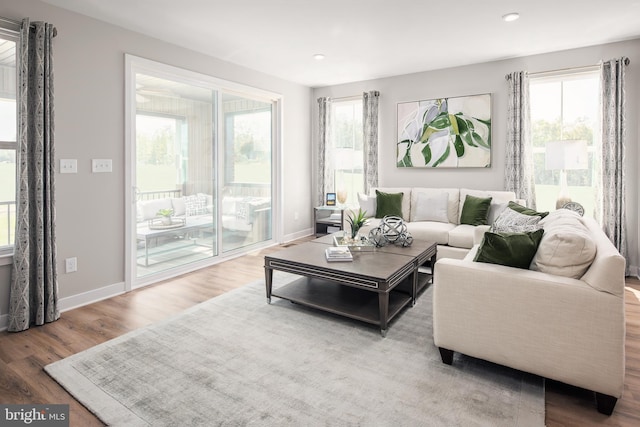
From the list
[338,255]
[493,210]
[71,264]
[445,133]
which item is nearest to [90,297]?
[71,264]

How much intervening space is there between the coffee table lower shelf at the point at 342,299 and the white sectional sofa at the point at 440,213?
4.32 feet

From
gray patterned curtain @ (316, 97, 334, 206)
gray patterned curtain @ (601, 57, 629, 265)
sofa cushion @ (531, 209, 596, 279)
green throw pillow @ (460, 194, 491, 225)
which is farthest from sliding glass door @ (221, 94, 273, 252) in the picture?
gray patterned curtain @ (601, 57, 629, 265)

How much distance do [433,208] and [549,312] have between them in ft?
10.0

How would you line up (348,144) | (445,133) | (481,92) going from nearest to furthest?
(481,92) → (445,133) → (348,144)

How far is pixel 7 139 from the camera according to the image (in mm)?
2938

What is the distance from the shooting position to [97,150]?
11.3ft

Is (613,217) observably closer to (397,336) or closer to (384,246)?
(384,246)

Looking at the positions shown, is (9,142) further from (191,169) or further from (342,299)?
(342,299)

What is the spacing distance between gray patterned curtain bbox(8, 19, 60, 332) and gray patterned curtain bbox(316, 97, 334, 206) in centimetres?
395

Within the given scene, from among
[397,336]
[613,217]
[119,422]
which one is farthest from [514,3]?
[119,422]

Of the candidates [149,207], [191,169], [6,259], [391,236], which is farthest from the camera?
[191,169]

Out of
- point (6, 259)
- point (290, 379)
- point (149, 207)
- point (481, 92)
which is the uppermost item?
point (481, 92)

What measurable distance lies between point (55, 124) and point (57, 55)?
0.57 m

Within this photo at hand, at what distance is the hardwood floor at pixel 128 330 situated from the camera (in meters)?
1.90
